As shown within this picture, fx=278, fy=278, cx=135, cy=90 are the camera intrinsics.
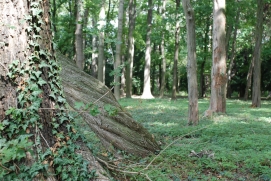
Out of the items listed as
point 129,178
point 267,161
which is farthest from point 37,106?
point 267,161

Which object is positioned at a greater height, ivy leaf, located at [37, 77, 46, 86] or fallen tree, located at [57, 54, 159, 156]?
ivy leaf, located at [37, 77, 46, 86]

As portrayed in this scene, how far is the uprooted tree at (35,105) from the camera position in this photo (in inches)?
98.0

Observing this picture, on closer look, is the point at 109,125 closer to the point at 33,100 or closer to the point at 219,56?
the point at 33,100

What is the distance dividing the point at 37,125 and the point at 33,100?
24 cm

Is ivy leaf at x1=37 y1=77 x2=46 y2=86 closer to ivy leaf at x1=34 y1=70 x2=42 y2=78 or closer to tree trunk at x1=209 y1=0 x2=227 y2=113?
ivy leaf at x1=34 y1=70 x2=42 y2=78

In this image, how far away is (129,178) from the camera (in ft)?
12.8

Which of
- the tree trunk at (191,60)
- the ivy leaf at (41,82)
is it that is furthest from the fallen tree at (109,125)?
the tree trunk at (191,60)

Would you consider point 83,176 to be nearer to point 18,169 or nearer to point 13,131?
point 18,169

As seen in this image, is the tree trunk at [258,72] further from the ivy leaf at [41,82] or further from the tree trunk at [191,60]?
the ivy leaf at [41,82]

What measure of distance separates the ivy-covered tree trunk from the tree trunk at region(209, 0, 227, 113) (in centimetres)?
910

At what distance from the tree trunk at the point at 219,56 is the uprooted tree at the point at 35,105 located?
29.3 feet

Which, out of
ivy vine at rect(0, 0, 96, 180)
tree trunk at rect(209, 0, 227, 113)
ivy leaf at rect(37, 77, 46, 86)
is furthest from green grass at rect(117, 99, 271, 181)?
tree trunk at rect(209, 0, 227, 113)

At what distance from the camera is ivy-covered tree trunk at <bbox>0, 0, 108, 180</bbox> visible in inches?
98.0

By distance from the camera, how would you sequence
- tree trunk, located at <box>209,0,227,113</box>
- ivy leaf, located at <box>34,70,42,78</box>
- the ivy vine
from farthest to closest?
tree trunk, located at <box>209,0,227,113</box>, ivy leaf, located at <box>34,70,42,78</box>, the ivy vine
